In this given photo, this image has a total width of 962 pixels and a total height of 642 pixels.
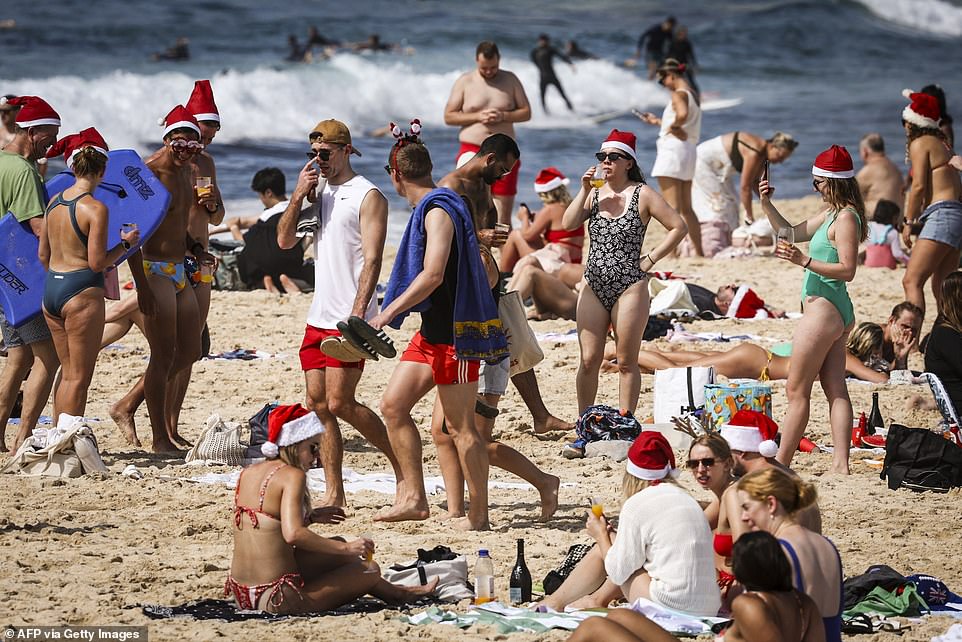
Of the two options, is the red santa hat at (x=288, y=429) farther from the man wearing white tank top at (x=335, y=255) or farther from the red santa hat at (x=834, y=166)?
the red santa hat at (x=834, y=166)

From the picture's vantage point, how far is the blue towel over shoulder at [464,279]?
595 centimetres

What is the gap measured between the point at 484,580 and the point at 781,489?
4.34ft

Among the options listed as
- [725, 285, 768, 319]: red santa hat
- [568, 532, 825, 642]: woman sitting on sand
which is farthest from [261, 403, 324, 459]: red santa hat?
[725, 285, 768, 319]: red santa hat

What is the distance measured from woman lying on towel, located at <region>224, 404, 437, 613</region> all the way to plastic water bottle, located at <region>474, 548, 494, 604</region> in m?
0.38

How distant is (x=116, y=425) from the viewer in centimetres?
816

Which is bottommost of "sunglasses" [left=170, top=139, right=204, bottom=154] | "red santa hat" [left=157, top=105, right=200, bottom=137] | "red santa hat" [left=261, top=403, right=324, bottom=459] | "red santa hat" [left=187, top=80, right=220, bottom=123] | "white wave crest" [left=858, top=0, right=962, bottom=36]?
"red santa hat" [left=261, top=403, right=324, bottom=459]

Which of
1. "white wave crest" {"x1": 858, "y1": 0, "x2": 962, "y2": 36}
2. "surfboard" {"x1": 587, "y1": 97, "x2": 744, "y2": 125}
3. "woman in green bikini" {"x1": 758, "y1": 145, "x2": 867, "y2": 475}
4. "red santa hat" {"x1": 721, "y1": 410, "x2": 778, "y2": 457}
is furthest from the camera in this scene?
"white wave crest" {"x1": 858, "y1": 0, "x2": 962, "y2": 36}

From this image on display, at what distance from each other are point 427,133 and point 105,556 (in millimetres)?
20485

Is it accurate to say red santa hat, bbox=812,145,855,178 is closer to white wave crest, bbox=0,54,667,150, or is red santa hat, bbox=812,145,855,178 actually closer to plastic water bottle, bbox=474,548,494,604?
plastic water bottle, bbox=474,548,494,604

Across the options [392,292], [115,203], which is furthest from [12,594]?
[115,203]

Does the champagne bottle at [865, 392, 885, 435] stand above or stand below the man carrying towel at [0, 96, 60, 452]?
below

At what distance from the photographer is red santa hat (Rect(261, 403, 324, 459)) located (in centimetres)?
500

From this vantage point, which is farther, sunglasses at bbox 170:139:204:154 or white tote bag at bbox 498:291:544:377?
sunglasses at bbox 170:139:204:154

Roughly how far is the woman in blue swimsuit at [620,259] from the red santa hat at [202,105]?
2021 mm
